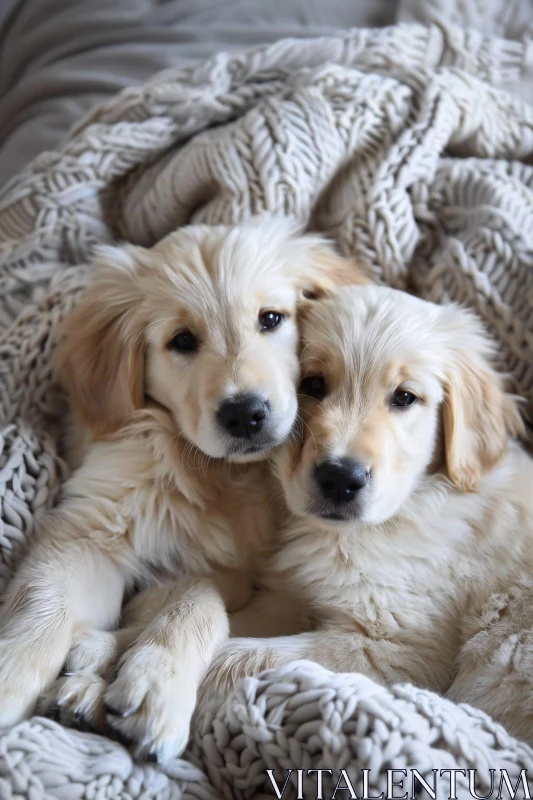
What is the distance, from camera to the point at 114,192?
217 cm

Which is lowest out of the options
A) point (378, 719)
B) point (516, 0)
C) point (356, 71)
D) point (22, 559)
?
point (22, 559)

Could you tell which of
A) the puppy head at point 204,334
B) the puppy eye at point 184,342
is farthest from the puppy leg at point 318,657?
the puppy eye at point 184,342

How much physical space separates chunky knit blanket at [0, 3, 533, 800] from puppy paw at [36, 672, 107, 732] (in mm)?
383

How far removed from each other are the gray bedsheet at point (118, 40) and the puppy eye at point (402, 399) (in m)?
1.42

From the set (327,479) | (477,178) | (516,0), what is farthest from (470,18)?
(327,479)

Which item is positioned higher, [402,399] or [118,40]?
[118,40]

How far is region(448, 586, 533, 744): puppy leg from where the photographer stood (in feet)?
→ 4.13

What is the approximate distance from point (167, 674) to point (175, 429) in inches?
22.3

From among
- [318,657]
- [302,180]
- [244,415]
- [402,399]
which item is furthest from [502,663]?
[302,180]

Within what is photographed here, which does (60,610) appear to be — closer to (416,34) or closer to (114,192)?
(114,192)

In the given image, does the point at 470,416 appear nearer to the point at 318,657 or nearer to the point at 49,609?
the point at 318,657

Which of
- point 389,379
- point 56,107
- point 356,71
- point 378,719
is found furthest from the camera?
point 56,107

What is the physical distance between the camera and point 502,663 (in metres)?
1.31

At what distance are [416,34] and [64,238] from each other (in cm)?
121
